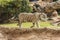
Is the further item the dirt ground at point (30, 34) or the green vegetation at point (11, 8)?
the green vegetation at point (11, 8)

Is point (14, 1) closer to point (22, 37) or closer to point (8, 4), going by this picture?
point (8, 4)

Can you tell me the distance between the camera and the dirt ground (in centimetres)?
528

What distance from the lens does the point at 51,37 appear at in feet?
17.3

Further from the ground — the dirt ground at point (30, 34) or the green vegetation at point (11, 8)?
the dirt ground at point (30, 34)

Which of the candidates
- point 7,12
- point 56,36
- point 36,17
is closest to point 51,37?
point 56,36

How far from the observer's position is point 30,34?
5512 mm

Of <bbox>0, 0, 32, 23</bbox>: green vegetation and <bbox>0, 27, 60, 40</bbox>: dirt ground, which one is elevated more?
<bbox>0, 27, 60, 40</bbox>: dirt ground

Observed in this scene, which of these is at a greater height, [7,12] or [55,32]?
[55,32]

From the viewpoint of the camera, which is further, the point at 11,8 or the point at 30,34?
the point at 11,8

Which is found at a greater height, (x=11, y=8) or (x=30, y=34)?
(x=30, y=34)

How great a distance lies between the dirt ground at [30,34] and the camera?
5.28 m

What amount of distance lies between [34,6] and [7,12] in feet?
12.9

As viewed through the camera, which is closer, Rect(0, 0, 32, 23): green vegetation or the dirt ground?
the dirt ground

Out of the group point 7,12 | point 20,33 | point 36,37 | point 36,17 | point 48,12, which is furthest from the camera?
point 48,12
